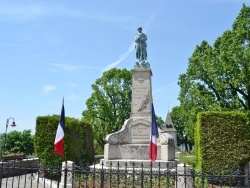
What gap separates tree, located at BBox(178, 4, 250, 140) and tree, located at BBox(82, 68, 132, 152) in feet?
45.1

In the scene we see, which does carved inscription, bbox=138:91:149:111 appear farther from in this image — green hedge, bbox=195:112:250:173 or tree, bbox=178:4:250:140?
tree, bbox=178:4:250:140

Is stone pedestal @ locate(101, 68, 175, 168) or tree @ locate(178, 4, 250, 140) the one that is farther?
tree @ locate(178, 4, 250, 140)

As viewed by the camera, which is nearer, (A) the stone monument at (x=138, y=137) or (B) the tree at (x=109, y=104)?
(A) the stone monument at (x=138, y=137)

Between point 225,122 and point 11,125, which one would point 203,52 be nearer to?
point 225,122

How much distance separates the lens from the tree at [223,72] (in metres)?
22.8

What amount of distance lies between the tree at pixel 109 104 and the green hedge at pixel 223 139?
22.2m

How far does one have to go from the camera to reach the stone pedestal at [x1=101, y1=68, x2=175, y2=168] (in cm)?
1794

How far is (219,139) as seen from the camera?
16.9m

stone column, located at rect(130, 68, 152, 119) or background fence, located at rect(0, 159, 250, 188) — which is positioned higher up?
stone column, located at rect(130, 68, 152, 119)

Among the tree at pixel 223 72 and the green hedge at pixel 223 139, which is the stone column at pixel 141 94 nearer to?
the green hedge at pixel 223 139

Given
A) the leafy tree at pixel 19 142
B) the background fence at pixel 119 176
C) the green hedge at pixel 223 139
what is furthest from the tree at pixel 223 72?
the leafy tree at pixel 19 142

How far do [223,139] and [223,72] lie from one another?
834 cm

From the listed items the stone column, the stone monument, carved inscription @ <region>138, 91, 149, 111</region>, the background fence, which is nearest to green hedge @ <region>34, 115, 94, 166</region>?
the background fence

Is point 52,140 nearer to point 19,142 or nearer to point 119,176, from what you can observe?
point 119,176
